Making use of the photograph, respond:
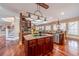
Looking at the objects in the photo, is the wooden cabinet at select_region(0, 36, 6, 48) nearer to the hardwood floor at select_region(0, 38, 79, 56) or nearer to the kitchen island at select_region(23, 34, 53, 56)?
the hardwood floor at select_region(0, 38, 79, 56)

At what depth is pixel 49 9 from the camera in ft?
7.22

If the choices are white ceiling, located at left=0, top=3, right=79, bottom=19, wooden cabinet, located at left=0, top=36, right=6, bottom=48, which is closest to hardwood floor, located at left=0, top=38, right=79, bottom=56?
wooden cabinet, located at left=0, top=36, right=6, bottom=48

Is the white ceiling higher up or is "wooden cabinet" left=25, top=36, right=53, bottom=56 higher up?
the white ceiling

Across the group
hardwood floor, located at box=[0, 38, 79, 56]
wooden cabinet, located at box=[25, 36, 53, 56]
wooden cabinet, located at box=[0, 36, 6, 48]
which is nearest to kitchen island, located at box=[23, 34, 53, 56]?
wooden cabinet, located at box=[25, 36, 53, 56]

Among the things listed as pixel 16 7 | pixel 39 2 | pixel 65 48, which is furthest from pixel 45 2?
pixel 65 48

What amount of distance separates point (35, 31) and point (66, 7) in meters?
0.76

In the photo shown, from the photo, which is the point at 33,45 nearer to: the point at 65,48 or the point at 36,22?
the point at 36,22

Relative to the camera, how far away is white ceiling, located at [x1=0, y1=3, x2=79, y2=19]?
85.0 inches

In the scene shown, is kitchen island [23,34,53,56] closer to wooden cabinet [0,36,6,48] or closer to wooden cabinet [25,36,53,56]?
wooden cabinet [25,36,53,56]

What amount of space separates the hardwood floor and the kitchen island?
4.1 inches

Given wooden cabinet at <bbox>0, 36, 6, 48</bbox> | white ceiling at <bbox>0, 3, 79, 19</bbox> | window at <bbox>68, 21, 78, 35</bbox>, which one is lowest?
wooden cabinet at <bbox>0, 36, 6, 48</bbox>

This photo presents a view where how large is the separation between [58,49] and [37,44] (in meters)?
0.42

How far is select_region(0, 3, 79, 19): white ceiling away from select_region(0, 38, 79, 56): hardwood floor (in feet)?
1.69

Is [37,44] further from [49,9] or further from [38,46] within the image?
[49,9]
